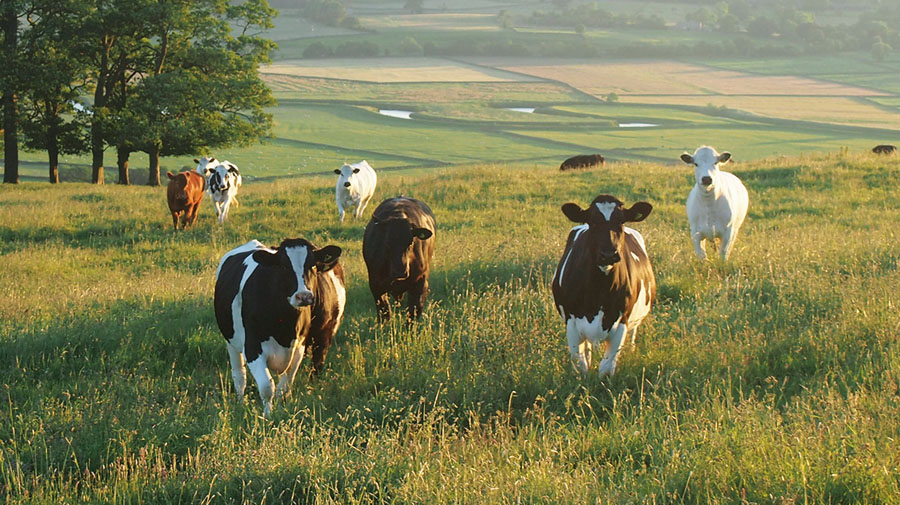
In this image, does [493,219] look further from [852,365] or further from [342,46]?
[342,46]

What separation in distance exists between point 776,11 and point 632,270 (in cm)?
16369

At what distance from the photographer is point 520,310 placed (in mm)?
8953

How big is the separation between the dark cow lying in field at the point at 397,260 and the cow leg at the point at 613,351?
8.46 ft

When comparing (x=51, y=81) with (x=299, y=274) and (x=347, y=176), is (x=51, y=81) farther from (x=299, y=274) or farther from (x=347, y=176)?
(x=299, y=274)

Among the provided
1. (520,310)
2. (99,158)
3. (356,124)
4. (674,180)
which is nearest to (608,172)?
(674,180)

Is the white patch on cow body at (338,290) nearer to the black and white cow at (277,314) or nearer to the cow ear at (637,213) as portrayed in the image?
the black and white cow at (277,314)

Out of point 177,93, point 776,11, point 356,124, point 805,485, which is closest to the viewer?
point 805,485

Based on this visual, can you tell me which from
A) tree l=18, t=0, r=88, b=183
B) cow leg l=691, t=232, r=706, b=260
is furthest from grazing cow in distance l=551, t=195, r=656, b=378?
tree l=18, t=0, r=88, b=183

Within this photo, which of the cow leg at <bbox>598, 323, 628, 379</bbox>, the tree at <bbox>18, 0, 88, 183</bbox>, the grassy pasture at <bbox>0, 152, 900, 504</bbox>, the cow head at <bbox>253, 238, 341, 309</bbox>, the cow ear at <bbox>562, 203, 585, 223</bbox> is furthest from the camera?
the tree at <bbox>18, 0, 88, 183</bbox>

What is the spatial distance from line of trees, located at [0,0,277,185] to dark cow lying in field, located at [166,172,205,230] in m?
12.2

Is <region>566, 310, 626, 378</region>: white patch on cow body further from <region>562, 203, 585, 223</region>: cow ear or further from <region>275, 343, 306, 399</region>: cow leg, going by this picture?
<region>275, 343, 306, 399</region>: cow leg

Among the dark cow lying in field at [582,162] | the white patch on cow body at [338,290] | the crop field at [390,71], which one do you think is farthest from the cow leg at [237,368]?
the crop field at [390,71]

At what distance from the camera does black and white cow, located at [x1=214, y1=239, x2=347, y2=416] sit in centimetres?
686

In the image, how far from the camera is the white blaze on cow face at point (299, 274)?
251 inches
